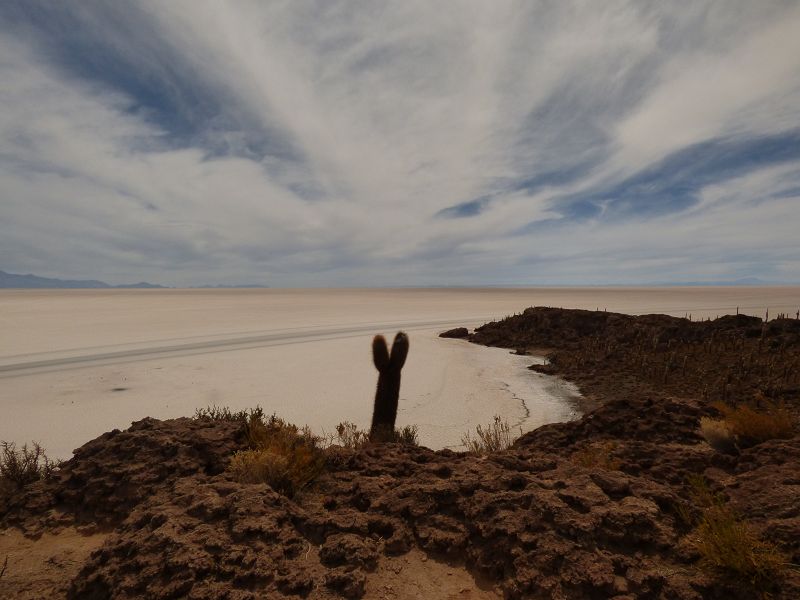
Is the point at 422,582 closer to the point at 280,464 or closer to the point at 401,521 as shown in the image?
the point at 401,521

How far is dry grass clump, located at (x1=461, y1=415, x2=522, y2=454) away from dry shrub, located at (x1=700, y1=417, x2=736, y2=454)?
2620 mm

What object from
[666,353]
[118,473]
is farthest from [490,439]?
[666,353]

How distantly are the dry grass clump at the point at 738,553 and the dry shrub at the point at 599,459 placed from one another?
1.46m

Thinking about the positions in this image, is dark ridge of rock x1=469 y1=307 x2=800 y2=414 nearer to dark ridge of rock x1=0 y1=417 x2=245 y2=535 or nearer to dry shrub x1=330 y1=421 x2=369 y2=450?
dry shrub x1=330 y1=421 x2=369 y2=450

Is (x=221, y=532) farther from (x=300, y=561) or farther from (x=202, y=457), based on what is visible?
(x=202, y=457)

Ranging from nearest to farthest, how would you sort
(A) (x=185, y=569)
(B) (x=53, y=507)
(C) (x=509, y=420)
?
1. (A) (x=185, y=569)
2. (B) (x=53, y=507)
3. (C) (x=509, y=420)

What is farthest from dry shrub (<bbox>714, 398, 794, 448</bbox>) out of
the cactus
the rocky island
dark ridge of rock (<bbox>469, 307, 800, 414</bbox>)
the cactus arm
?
the cactus arm

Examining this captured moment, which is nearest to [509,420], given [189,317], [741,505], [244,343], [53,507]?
[741,505]

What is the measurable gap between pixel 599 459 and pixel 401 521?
2.58 meters

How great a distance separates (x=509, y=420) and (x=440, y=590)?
625cm

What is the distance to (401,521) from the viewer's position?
147 inches

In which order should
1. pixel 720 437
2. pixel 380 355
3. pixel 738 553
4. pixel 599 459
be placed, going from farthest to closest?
1. pixel 380 355
2. pixel 720 437
3. pixel 599 459
4. pixel 738 553

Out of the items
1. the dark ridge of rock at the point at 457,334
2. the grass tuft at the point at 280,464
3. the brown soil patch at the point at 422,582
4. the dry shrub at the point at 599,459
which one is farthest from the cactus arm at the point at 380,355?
the dark ridge of rock at the point at 457,334

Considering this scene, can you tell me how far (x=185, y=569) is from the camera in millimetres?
2992
